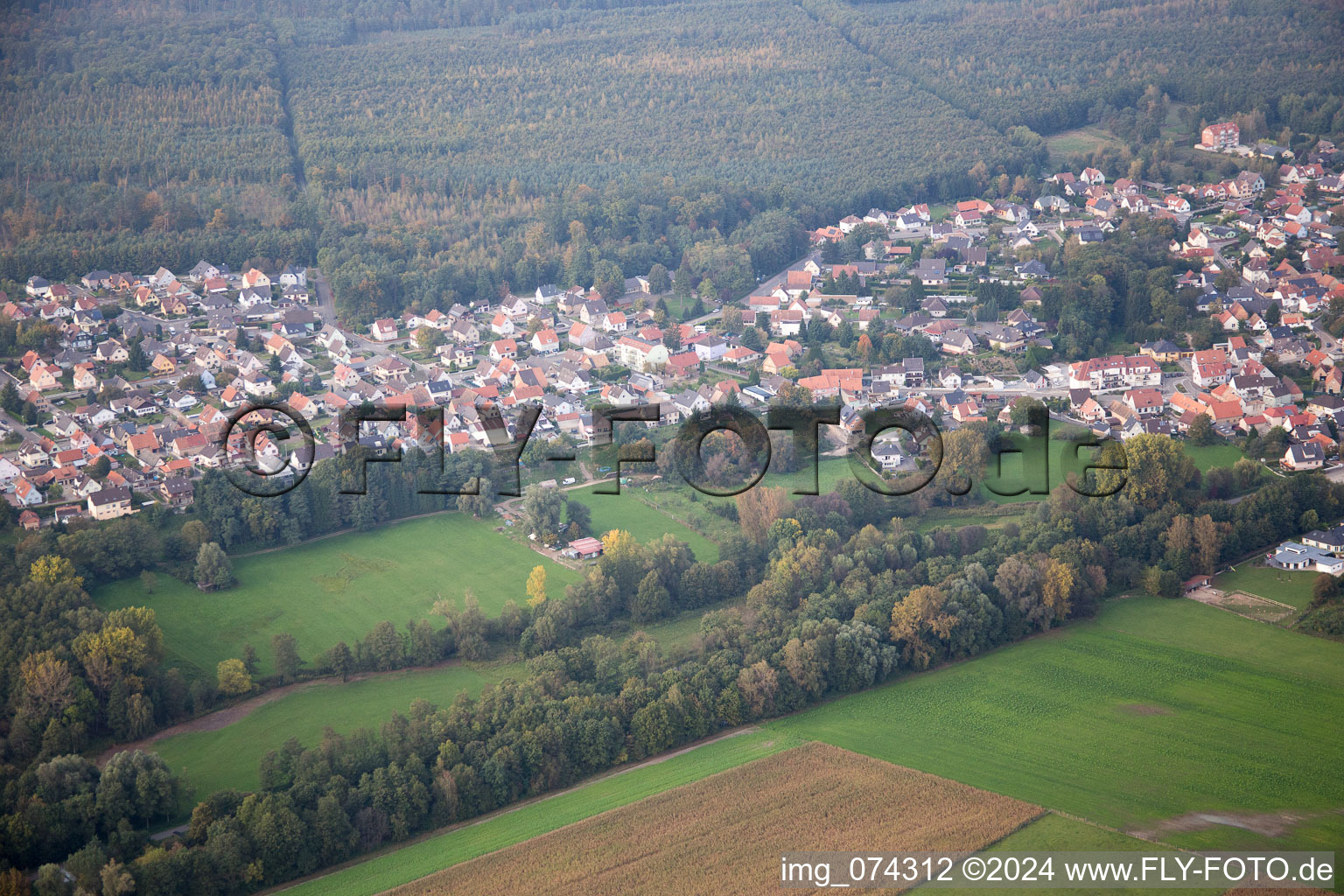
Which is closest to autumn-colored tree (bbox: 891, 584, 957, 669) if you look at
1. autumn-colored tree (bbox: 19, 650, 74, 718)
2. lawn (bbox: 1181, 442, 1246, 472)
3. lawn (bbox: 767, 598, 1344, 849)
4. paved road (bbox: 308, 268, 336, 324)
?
lawn (bbox: 767, 598, 1344, 849)

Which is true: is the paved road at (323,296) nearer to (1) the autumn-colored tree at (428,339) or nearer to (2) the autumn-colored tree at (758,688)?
(1) the autumn-colored tree at (428,339)

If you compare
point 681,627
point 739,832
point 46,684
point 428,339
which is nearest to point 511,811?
point 739,832

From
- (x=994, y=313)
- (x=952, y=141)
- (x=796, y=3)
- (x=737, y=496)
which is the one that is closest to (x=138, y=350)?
(x=737, y=496)

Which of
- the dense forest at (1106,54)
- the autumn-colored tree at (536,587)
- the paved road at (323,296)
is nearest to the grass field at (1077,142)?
the dense forest at (1106,54)

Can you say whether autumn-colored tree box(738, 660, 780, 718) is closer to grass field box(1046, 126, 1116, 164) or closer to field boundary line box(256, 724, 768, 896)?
field boundary line box(256, 724, 768, 896)

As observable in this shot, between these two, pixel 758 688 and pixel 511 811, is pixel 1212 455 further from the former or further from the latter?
pixel 511 811

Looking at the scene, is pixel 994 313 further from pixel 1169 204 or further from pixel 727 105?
pixel 727 105
